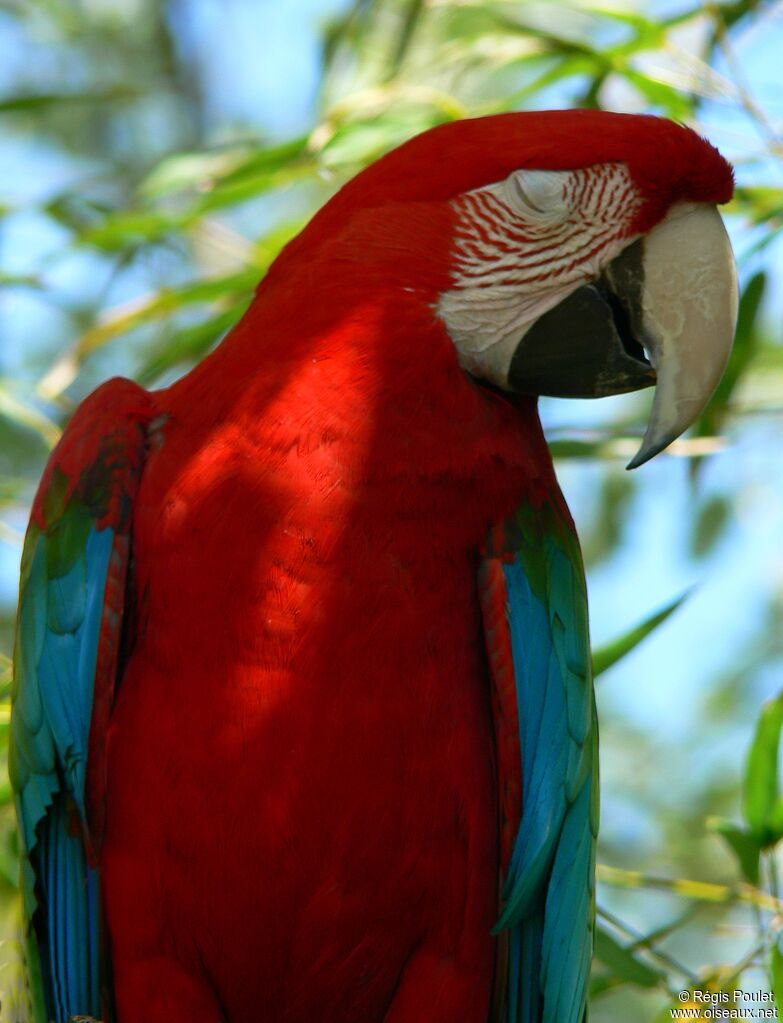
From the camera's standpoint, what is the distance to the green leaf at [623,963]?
2.21 m

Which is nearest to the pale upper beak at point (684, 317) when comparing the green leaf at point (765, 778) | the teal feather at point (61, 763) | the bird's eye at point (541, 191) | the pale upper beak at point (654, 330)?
the pale upper beak at point (654, 330)

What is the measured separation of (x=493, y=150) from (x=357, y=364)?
0.39 m

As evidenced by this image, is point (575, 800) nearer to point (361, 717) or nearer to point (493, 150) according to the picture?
point (361, 717)

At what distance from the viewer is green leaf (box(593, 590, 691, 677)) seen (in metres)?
2.29

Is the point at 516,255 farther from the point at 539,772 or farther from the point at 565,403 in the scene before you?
the point at 565,403

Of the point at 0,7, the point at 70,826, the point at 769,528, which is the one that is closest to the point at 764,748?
the point at 70,826

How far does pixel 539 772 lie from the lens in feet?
6.40

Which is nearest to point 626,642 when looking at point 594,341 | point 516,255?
point 594,341

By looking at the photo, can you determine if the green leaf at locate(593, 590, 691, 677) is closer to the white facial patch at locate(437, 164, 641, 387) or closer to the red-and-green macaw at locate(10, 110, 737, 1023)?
the red-and-green macaw at locate(10, 110, 737, 1023)

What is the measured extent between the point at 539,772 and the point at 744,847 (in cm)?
49

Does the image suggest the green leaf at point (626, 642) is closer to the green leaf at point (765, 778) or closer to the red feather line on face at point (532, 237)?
the green leaf at point (765, 778)

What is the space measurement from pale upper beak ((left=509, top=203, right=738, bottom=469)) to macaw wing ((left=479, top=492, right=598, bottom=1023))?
0.23 m

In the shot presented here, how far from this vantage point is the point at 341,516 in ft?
6.12

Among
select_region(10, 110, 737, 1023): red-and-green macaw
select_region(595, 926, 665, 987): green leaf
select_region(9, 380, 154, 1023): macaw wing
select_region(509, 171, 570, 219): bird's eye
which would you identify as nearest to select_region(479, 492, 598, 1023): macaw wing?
select_region(10, 110, 737, 1023): red-and-green macaw
